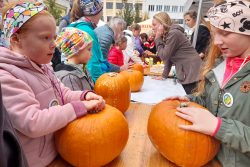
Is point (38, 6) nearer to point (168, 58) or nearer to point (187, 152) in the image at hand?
point (187, 152)

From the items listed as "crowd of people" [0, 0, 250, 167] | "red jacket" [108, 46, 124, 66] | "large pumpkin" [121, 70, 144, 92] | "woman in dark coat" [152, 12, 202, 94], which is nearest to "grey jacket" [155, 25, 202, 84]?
"woman in dark coat" [152, 12, 202, 94]

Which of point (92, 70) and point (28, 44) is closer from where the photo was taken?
point (28, 44)

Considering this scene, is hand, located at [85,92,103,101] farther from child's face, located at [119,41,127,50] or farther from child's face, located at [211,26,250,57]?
child's face, located at [119,41,127,50]

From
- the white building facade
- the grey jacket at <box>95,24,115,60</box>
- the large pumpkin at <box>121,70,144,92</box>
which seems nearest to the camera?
the large pumpkin at <box>121,70,144,92</box>

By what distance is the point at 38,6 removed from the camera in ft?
3.11

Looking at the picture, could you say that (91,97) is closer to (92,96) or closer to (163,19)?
(92,96)

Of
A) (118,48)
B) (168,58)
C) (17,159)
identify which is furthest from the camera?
(118,48)

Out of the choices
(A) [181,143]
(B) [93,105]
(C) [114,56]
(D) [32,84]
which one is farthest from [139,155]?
(C) [114,56]

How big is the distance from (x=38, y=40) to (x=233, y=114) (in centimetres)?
84

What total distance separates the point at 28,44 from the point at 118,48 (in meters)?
3.08

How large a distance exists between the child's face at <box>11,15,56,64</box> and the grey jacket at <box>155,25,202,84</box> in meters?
1.96

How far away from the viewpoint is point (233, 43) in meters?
0.99

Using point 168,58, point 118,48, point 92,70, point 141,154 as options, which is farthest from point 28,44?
point 118,48

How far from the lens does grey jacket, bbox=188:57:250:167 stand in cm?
88
